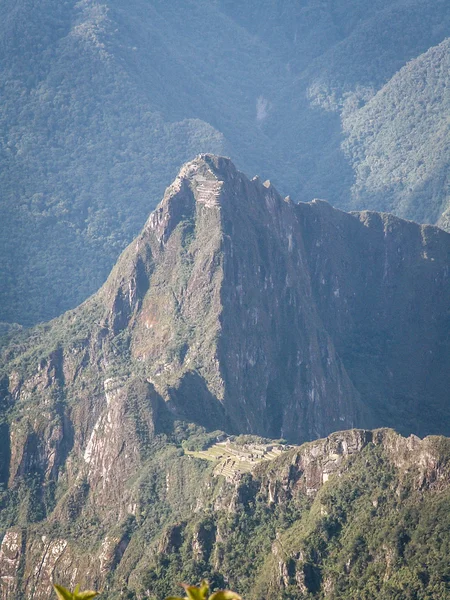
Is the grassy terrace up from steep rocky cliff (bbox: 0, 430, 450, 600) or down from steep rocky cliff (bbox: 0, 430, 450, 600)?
up

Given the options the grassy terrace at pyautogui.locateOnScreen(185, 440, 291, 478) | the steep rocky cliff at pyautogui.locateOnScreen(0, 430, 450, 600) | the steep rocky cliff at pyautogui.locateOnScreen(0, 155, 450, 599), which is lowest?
the steep rocky cliff at pyautogui.locateOnScreen(0, 430, 450, 600)

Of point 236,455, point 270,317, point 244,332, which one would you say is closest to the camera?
point 236,455

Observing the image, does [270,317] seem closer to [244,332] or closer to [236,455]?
[244,332]

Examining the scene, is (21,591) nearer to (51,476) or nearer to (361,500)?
(51,476)

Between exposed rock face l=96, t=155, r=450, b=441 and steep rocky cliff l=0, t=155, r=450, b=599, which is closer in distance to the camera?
steep rocky cliff l=0, t=155, r=450, b=599

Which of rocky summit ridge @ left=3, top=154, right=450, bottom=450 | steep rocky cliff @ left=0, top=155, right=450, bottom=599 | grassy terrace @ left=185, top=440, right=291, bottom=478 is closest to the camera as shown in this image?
grassy terrace @ left=185, top=440, right=291, bottom=478

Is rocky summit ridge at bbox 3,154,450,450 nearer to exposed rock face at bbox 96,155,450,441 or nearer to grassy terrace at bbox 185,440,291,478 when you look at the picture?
exposed rock face at bbox 96,155,450,441

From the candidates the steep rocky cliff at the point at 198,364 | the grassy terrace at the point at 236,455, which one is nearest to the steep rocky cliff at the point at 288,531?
the steep rocky cliff at the point at 198,364

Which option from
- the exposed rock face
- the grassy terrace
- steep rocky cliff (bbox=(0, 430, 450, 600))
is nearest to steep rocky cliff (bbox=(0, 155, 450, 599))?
the exposed rock face

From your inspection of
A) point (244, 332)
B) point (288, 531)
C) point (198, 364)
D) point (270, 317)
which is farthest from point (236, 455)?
point (270, 317)

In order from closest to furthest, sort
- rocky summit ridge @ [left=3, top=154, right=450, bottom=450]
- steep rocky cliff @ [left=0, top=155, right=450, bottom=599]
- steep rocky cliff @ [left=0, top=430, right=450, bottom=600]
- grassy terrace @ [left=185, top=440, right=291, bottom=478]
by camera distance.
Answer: steep rocky cliff @ [left=0, top=430, right=450, bottom=600]
grassy terrace @ [left=185, top=440, right=291, bottom=478]
steep rocky cliff @ [left=0, top=155, right=450, bottom=599]
rocky summit ridge @ [left=3, top=154, right=450, bottom=450]
